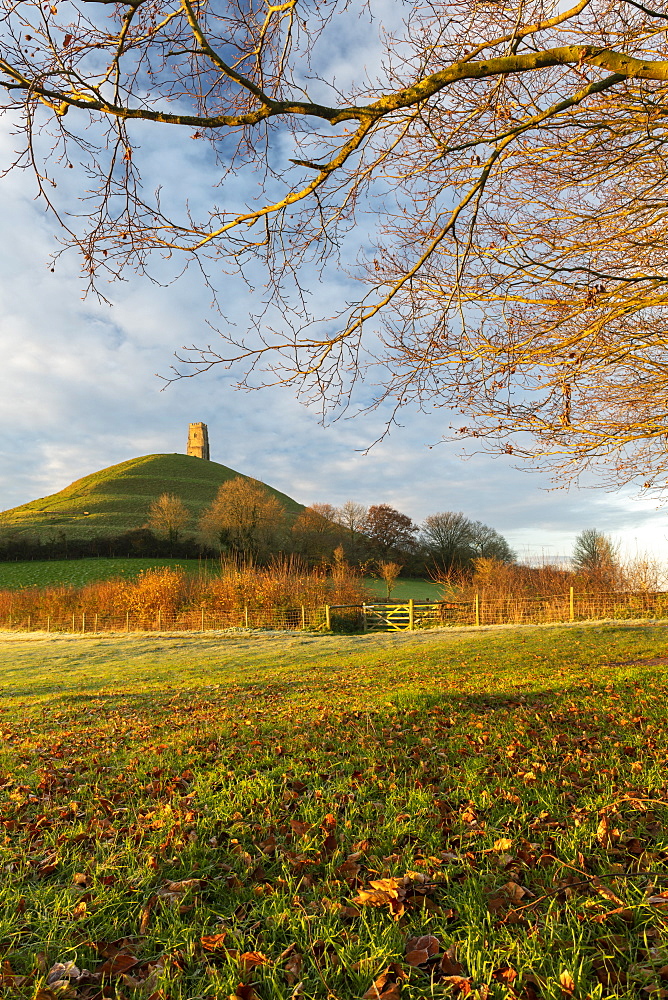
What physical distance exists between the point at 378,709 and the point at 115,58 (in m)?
6.57

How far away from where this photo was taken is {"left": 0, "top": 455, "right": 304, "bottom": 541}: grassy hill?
61375mm

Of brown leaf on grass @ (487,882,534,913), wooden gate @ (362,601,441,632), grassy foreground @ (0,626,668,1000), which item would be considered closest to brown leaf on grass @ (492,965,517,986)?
grassy foreground @ (0,626,668,1000)

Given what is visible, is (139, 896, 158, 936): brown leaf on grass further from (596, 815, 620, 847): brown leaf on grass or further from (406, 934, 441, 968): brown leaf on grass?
(596, 815, 620, 847): brown leaf on grass

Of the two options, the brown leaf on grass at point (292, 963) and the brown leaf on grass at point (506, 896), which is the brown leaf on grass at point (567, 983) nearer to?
the brown leaf on grass at point (506, 896)

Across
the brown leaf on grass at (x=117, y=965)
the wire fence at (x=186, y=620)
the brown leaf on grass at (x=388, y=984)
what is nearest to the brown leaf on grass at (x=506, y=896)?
the brown leaf on grass at (x=388, y=984)

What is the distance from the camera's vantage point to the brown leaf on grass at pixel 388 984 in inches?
84.9

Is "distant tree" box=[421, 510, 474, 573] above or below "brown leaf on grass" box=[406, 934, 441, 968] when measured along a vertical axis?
above

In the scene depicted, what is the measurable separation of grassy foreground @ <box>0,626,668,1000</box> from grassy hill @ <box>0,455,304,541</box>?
190 ft

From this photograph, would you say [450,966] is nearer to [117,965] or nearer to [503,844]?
[503,844]

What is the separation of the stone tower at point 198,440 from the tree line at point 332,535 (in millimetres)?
67464

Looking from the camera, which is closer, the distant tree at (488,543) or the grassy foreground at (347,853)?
the grassy foreground at (347,853)

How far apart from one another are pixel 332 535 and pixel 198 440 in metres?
78.7

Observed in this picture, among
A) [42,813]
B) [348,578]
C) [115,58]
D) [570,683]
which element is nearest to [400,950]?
[42,813]

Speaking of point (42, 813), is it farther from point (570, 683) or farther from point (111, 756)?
point (570, 683)
